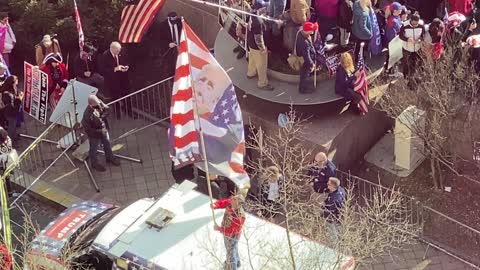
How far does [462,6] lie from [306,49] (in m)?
4.17

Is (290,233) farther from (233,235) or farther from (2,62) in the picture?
(2,62)

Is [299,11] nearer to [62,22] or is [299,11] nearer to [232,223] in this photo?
[232,223]

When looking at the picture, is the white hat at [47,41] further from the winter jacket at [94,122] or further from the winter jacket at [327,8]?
the winter jacket at [327,8]

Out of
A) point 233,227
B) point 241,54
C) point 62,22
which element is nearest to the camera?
point 233,227

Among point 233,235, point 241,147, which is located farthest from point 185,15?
point 233,235

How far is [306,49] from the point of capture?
1891 cm

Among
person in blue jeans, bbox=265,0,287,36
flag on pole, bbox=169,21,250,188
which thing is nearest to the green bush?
person in blue jeans, bbox=265,0,287,36

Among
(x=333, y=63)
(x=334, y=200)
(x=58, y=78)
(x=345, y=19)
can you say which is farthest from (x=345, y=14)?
(x=58, y=78)

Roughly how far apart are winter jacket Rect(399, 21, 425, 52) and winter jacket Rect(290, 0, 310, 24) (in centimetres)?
208

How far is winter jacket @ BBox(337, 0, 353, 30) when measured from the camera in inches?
773

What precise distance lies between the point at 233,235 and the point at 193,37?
3.01 metres

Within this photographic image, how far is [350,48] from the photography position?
2003cm

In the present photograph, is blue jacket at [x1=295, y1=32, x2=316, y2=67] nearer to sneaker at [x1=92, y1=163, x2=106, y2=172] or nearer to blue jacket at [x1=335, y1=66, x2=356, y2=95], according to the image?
blue jacket at [x1=335, y1=66, x2=356, y2=95]

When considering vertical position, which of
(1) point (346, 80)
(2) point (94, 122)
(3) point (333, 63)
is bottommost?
(2) point (94, 122)
